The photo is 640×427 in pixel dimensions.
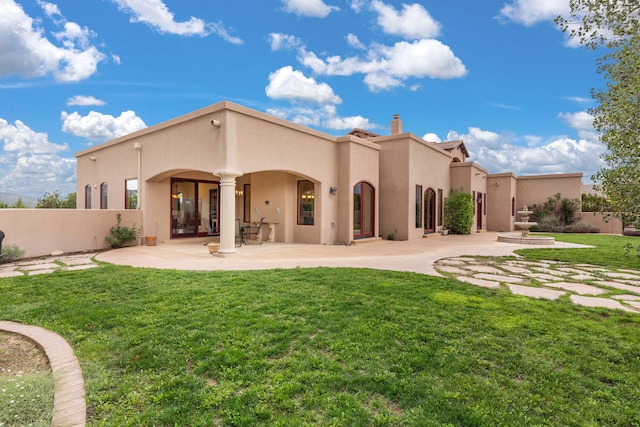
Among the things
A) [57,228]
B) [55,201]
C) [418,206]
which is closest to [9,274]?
[57,228]

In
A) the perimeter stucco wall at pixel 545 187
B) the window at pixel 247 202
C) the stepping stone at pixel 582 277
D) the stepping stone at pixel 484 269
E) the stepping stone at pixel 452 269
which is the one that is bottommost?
the stepping stone at pixel 582 277

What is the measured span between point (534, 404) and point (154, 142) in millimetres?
13195

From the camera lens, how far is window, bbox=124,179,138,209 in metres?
13.2

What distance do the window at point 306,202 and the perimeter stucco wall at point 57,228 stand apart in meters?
6.40

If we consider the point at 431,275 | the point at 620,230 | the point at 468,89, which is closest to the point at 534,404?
the point at 431,275

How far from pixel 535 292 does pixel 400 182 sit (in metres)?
9.57

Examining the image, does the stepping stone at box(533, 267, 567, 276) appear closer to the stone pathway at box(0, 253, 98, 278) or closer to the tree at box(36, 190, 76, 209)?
the stone pathway at box(0, 253, 98, 278)

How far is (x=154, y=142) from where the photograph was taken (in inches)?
480

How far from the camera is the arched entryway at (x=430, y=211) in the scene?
16.5 meters

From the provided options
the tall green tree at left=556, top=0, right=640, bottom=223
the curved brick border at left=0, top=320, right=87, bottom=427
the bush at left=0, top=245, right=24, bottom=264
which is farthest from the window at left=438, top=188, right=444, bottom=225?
the bush at left=0, top=245, right=24, bottom=264

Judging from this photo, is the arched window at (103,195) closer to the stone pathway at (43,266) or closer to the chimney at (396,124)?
the stone pathway at (43,266)

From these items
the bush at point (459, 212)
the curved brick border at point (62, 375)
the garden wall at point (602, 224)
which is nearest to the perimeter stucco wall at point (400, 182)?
the bush at point (459, 212)

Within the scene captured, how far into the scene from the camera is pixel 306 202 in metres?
12.9

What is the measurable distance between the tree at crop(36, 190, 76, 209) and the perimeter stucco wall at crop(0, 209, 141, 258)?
10.9 m
